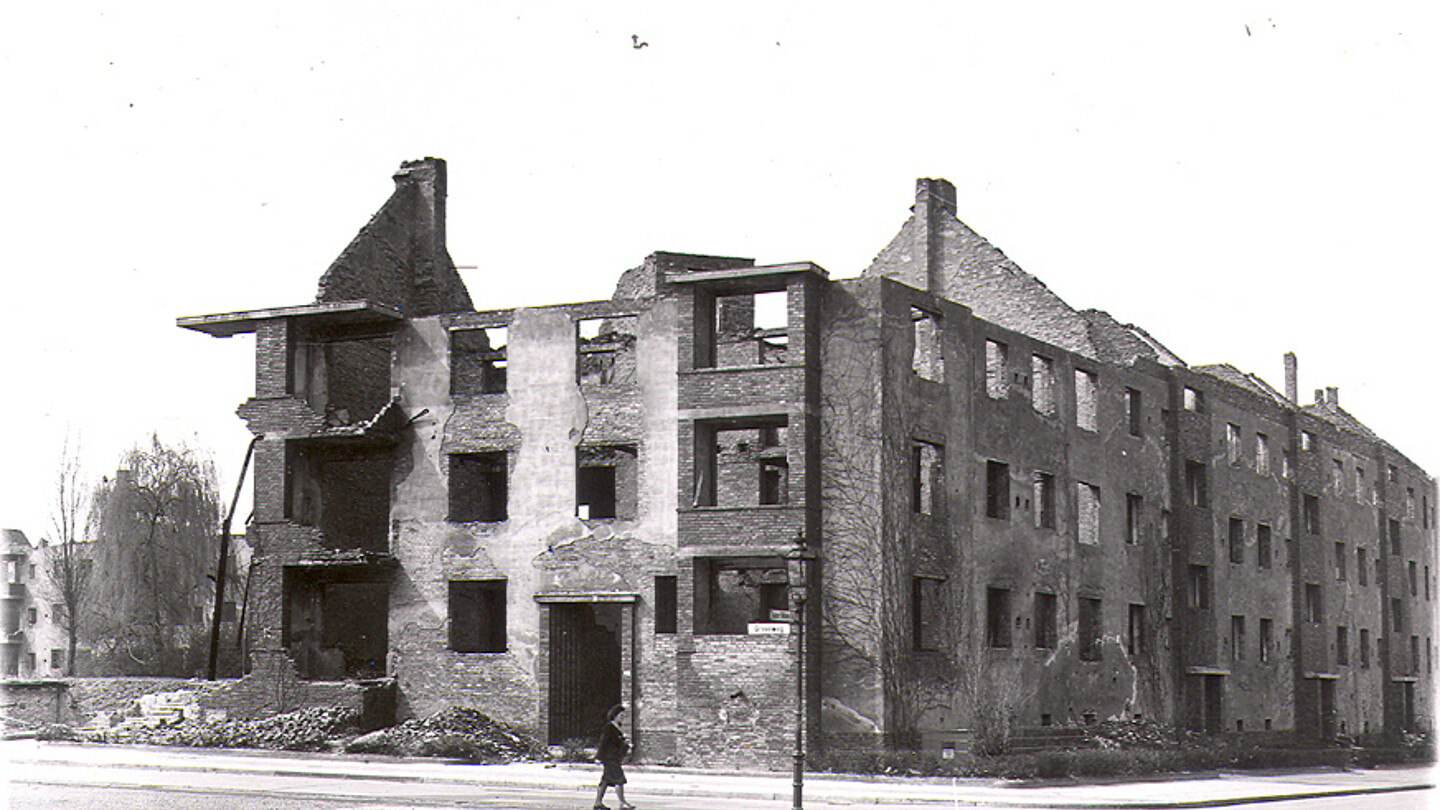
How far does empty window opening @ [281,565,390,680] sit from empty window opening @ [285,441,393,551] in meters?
0.98

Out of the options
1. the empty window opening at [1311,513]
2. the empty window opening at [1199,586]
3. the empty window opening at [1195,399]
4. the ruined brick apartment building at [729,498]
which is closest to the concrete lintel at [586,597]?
the ruined brick apartment building at [729,498]

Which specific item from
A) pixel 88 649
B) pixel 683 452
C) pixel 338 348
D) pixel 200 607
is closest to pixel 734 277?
→ pixel 683 452

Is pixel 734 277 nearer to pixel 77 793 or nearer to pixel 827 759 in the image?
pixel 827 759

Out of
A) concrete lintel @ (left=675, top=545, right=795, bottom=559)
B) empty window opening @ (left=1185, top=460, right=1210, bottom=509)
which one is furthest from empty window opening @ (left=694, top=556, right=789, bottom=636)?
empty window opening @ (left=1185, top=460, right=1210, bottom=509)

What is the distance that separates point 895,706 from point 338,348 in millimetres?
14926

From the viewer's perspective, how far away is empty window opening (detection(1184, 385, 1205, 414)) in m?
44.9

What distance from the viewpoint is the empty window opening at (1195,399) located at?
44.9m

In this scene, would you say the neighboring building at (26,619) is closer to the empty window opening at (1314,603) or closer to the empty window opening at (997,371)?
the empty window opening at (997,371)

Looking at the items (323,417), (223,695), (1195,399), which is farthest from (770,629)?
(1195,399)

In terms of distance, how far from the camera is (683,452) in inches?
1310

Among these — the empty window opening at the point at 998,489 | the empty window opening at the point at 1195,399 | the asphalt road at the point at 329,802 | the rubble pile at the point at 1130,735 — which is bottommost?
the rubble pile at the point at 1130,735

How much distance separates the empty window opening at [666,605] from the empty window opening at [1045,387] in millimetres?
10131

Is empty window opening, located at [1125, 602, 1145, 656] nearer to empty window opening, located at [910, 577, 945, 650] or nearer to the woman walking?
empty window opening, located at [910, 577, 945, 650]

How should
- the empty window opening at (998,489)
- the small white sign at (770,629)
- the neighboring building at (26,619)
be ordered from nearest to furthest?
1. the small white sign at (770,629)
2. the empty window opening at (998,489)
3. the neighboring building at (26,619)
